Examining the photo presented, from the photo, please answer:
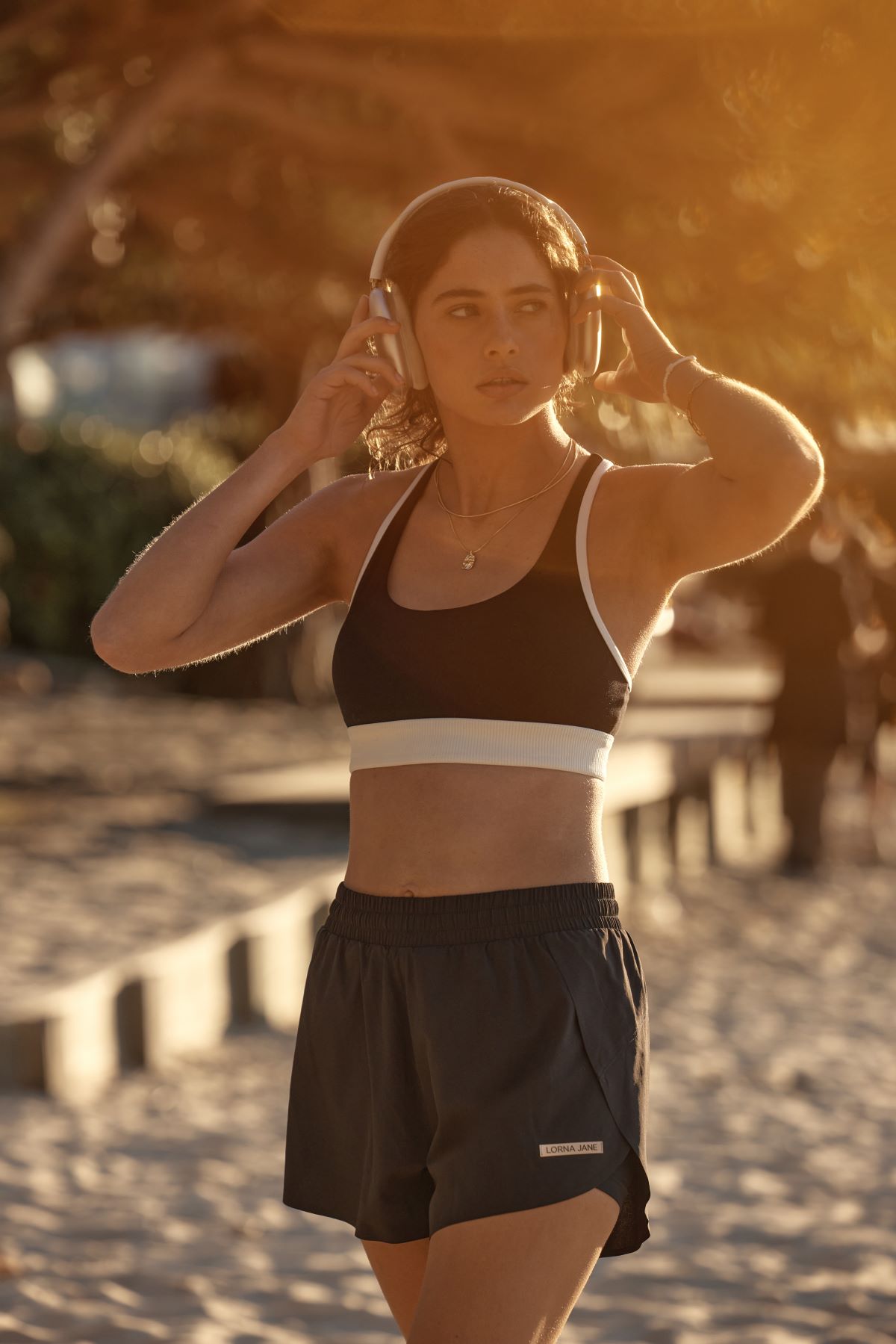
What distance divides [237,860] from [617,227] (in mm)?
5409

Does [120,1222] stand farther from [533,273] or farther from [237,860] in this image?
[237,860]

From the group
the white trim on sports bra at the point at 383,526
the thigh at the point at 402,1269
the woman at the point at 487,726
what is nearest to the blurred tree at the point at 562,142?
the white trim on sports bra at the point at 383,526

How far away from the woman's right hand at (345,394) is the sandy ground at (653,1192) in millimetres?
2625

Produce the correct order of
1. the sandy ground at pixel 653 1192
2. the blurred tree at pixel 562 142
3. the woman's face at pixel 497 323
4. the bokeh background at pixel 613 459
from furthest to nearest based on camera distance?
1. the blurred tree at pixel 562 142
2. the bokeh background at pixel 613 459
3. the sandy ground at pixel 653 1192
4. the woman's face at pixel 497 323

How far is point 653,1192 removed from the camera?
20.0ft

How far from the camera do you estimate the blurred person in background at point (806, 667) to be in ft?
37.7

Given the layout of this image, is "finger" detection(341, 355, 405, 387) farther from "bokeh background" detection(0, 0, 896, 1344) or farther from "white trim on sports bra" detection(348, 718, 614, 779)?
"bokeh background" detection(0, 0, 896, 1344)

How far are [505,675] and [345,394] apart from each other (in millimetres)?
577

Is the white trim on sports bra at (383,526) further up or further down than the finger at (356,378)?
further down

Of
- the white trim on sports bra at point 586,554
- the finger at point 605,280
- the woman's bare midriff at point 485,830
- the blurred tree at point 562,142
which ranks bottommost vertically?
the woman's bare midriff at point 485,830

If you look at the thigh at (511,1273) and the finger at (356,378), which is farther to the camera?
the finger at (356,378)

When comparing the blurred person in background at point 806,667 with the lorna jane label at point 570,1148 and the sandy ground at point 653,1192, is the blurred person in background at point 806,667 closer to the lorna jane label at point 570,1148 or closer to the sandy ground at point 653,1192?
the sandy ground at point 653,1192

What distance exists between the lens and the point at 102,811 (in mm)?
13391

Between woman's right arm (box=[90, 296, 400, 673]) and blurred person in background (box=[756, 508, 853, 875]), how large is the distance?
8.22 m
